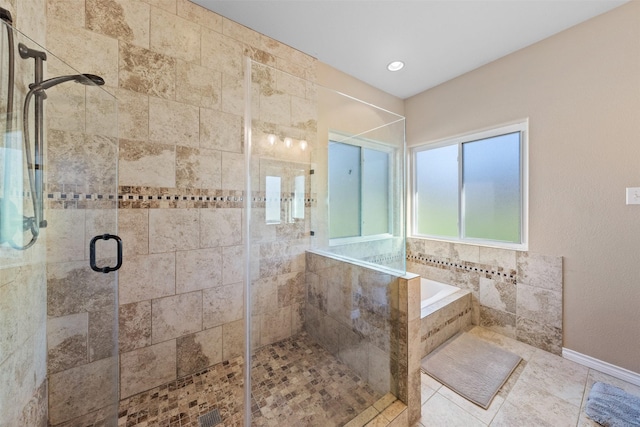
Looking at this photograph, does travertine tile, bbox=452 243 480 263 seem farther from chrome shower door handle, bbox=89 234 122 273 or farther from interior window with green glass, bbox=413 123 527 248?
chrome shower door handle, bbox=89 234 122 273

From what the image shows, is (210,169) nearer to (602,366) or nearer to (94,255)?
(94,255)

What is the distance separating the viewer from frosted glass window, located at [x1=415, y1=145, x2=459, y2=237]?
9.16 feet

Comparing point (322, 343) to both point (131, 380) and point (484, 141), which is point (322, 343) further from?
point (484, 141)

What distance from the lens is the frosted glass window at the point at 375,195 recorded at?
206 centimetres

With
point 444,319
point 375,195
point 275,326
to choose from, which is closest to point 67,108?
point 275,326

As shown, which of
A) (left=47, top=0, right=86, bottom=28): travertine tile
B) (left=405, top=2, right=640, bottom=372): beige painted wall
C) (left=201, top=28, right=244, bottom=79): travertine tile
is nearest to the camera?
(left=47, top=0, right=86, bottom=28): travertine tile

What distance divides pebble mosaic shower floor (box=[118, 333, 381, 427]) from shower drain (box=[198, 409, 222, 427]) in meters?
0.02

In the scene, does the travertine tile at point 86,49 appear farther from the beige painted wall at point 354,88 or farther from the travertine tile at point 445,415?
the travertine tile at point 445,415

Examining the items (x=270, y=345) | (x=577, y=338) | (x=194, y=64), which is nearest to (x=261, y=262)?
(x=270, y=345)

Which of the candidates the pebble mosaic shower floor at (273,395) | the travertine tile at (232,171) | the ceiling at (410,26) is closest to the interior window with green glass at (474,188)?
the ceiling at (410,26)

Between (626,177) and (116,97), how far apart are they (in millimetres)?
3560

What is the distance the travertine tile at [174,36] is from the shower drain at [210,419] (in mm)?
2362

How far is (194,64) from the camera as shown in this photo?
1714 millimetres

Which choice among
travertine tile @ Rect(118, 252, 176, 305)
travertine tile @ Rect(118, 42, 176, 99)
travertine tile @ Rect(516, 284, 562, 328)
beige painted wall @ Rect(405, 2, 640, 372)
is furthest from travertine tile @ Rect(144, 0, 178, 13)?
travertine tile @ Rect(516, 284, 562, 328)
